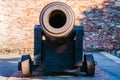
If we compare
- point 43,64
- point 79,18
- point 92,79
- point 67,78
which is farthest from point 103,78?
point 79,18

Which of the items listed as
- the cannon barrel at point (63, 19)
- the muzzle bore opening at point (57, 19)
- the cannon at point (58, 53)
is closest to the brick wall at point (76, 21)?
the cannon at point (58, 53)

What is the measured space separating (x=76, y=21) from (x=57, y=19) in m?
5.92

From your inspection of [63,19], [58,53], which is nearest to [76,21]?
[58,53]

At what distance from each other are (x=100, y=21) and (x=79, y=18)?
0.75 meters

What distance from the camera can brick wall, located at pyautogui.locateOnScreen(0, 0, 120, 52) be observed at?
13352 mm

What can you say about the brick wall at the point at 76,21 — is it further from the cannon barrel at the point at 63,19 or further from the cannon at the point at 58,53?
the cannon barrel at the point at 63,19

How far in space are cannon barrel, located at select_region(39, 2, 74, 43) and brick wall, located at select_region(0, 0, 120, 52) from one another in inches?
240

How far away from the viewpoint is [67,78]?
728 centimetres

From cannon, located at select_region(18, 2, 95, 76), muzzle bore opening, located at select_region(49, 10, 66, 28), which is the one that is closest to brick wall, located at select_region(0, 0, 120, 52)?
cannon, located at select_region(18, 2, 95, 76)

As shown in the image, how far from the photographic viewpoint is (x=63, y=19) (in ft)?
24.0

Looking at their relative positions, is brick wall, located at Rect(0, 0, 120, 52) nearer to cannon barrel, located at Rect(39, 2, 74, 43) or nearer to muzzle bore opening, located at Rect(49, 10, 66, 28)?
muzzle bore opening, located at Rect(49, 10, 66, 28)

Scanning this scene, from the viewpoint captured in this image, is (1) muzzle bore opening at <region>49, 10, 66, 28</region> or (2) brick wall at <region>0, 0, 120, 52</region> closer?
(1) muzzle bore opening at <region>49, 10, 66, 28</region>

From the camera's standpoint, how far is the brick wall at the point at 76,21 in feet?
43.8

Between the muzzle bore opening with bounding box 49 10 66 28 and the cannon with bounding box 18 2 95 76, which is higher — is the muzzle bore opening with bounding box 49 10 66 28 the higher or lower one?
the higher one
